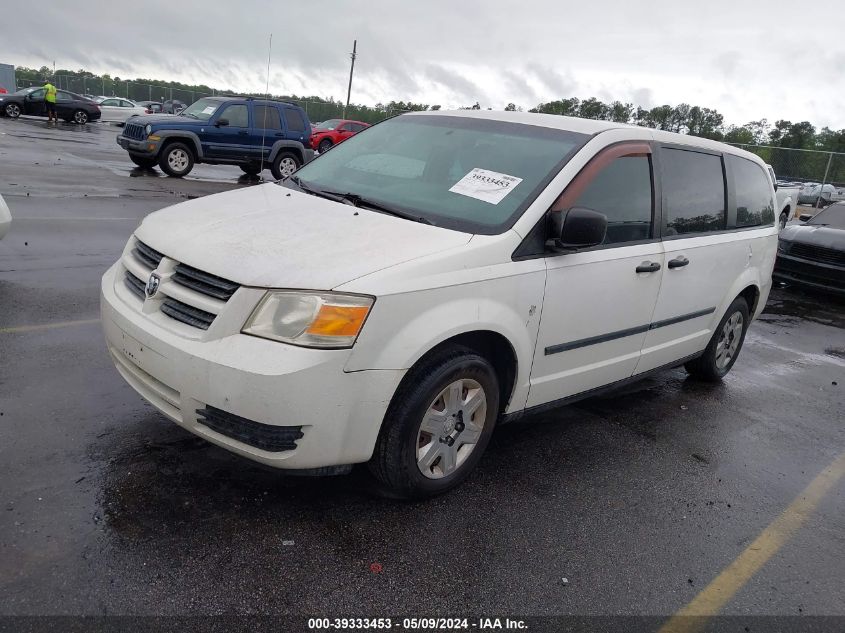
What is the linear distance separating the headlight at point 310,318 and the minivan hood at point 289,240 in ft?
0.17

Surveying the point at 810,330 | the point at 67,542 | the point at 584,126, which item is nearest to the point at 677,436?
the point at 584,126

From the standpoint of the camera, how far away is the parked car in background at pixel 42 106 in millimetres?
29000

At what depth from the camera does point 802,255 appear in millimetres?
10031

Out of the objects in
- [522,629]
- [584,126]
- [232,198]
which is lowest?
[522,629]

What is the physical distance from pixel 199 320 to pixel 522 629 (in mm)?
1755

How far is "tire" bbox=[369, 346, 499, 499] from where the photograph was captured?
9.71ft

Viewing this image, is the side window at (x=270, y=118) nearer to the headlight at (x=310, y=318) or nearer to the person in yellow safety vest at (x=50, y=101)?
the headlight at (x=310, y=318)

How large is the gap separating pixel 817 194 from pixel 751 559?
25.0 m

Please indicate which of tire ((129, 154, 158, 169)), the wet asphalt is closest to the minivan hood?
the wet asphalt

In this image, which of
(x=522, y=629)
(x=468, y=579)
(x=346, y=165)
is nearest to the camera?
(x=522, y=629)

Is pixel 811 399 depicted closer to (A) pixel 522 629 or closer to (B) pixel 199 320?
(A) pixel 522 629

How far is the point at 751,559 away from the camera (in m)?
3.17

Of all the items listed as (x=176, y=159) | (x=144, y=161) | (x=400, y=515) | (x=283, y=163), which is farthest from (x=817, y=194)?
(x=400, y=515)

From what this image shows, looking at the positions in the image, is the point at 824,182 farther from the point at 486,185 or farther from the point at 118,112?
the point at 118,112
